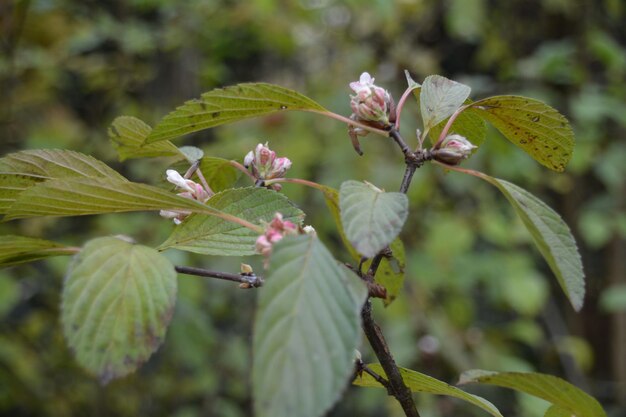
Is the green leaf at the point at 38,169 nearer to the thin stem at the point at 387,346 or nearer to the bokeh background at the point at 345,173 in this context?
the thin stem at the point at 387,346

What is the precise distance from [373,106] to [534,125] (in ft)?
0.36

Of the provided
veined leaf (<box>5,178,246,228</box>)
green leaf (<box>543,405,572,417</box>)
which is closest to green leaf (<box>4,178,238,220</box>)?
veined leaf (<box>5,178,246,228</box>)

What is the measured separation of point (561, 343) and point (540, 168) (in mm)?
567

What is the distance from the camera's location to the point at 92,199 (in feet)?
1.06

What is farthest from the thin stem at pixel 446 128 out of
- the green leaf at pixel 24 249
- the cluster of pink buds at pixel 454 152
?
the green leaf at pixel 24 249

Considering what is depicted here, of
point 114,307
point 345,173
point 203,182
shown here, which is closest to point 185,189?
point 203,182

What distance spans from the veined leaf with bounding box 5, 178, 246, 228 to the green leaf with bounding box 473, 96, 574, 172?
7.7 inches

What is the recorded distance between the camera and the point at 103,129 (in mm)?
1813

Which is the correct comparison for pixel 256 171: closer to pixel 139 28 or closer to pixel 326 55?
pixel 139 28

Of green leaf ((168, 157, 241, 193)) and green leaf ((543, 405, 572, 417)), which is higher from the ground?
green leaf ((168, 157, 241, 193))

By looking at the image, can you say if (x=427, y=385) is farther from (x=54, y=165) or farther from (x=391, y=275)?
(x=54, y=165)

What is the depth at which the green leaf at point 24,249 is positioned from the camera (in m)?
0.33

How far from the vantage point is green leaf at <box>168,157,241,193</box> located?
1.45 feet

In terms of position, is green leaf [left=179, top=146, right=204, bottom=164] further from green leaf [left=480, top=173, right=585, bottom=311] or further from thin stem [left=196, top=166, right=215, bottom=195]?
green leaf [left=480, top=173, right=585, bottom=311]
